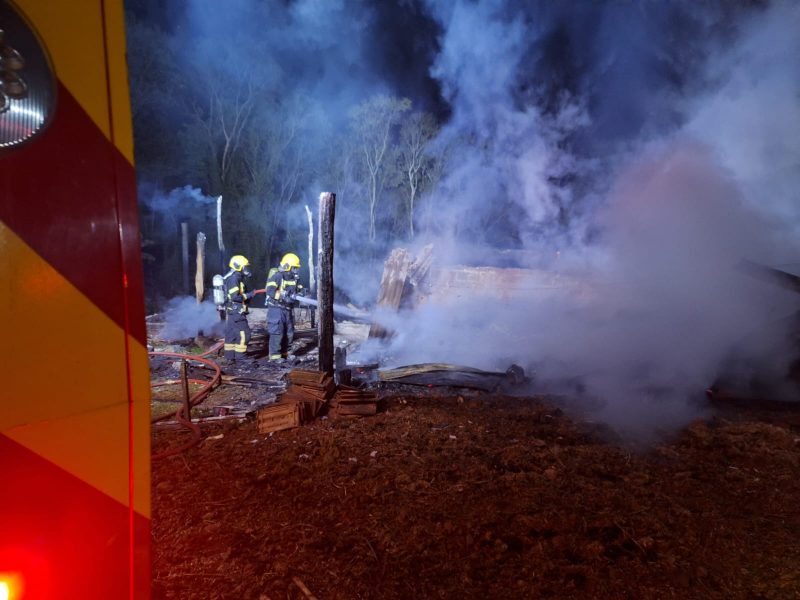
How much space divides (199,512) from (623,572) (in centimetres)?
307

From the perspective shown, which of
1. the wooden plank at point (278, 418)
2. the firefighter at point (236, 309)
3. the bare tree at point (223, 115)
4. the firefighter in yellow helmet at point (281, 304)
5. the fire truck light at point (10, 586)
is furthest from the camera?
the bare tree at point (223, 115)

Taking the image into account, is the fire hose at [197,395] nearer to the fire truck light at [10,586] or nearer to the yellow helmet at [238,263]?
the yellow helmet at [238,263]

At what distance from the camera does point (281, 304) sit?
32.9 feet

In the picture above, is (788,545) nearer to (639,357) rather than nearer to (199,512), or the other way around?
(199,512)

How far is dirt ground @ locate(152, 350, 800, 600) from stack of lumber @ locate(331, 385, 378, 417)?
0.28 m

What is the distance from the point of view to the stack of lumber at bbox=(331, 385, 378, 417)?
19.6 feet

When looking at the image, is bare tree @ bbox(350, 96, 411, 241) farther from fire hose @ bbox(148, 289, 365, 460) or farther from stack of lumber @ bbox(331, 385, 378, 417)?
stack of lumber @ bbox(331, 385, 378, 417)

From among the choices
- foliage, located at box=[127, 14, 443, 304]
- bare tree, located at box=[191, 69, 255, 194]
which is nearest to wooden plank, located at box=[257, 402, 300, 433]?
foliage, located at box=[127, 14, 443, 304]

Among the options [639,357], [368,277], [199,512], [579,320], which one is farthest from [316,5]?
[199,512]

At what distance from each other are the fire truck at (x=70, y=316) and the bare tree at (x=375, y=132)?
29.7 meters

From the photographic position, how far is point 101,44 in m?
1.01

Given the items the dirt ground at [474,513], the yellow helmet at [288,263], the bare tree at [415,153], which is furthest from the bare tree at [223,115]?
the dirt ground at [474,513]

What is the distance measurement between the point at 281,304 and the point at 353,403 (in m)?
4.61

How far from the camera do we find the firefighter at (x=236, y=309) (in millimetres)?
9727
